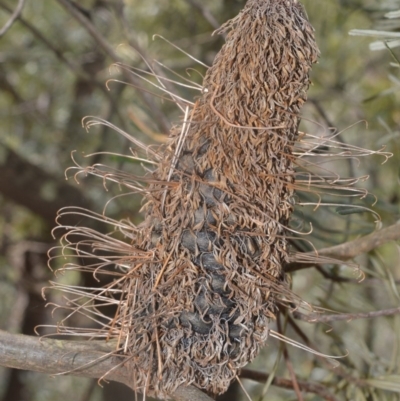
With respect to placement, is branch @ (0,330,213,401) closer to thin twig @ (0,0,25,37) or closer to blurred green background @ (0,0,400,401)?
thin twig @ (0,0,25,37)

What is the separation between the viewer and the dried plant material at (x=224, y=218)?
38 cm

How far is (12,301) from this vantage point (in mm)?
1729

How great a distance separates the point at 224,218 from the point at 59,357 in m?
0.15

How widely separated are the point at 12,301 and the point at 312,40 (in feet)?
4.93

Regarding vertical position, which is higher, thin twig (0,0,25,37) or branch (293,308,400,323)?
thin twig (0,0,25,37)

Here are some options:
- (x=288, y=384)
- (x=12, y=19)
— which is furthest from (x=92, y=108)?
(x=288, y=384)

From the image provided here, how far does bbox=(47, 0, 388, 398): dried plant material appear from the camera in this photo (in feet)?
1.26

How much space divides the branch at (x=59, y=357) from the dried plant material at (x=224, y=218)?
14mm

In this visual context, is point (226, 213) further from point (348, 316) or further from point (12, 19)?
point (12, 19)

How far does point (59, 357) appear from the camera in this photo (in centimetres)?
44

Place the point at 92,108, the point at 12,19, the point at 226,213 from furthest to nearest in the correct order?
the point at 92,108, the point at 12,19, the point at 226,213

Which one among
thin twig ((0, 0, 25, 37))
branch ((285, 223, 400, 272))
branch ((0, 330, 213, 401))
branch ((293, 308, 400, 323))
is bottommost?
branch ((0, 330, 213, 401))

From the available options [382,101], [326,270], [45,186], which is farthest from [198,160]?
[382,101]

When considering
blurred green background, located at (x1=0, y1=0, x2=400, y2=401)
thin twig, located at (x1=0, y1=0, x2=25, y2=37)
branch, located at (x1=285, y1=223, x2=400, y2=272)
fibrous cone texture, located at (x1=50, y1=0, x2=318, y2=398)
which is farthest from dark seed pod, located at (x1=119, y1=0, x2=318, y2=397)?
blurred green background, located at (x1=0, y1=0, x2=400, y2=401)
